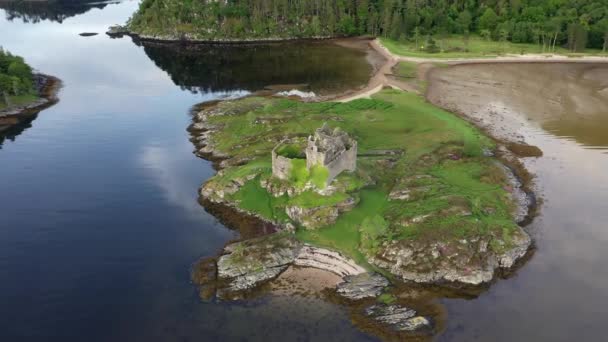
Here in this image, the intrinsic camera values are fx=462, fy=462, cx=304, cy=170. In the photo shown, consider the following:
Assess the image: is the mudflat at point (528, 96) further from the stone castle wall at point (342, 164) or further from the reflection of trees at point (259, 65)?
the stone castle wall at point (342, 164)

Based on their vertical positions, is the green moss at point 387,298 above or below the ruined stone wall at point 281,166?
below

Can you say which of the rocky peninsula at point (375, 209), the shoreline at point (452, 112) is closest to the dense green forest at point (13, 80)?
the shoreline at point (452, 112)

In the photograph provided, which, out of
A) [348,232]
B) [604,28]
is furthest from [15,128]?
[604,28]

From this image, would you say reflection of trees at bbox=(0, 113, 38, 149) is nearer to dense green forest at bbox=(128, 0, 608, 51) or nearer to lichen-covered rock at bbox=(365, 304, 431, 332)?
lichen-covered rock at bbox=(365, 304, 431, 332)

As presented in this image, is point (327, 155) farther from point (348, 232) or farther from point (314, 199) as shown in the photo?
point (348, 232)

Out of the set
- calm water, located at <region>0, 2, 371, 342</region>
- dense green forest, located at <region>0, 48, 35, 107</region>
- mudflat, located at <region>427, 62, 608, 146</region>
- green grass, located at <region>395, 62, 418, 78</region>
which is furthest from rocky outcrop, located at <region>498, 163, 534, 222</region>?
dense green forest, located at <region>0, 48, 35, 107</region>
